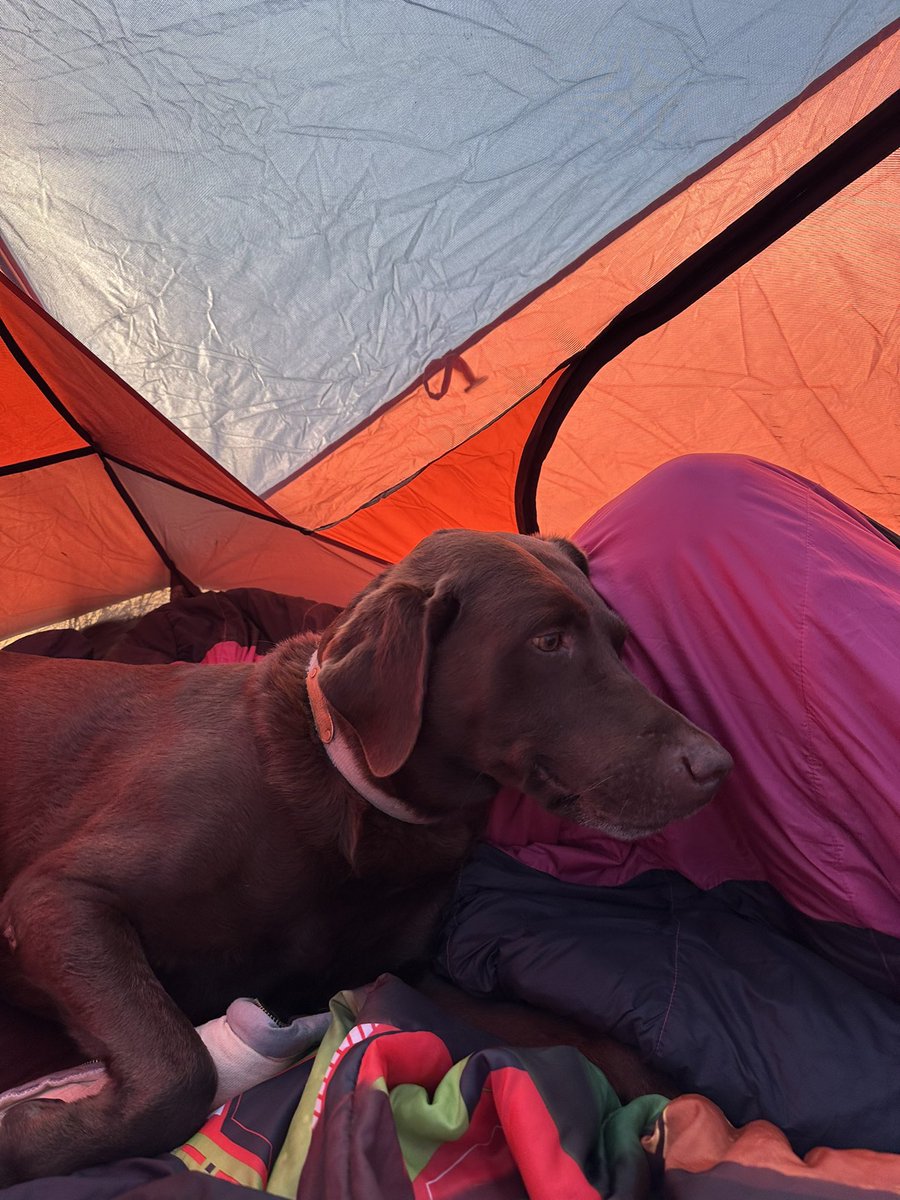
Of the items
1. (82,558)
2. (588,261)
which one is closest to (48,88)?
(588,261)

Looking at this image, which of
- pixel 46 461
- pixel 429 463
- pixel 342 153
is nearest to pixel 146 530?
pixel 46 461

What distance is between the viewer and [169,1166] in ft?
6.54

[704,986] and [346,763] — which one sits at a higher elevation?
[346,763]

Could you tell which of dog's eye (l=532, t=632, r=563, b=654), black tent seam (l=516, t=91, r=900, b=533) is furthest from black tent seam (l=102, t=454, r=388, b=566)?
dog's eye (l=532, t=632, r=563, b=654)

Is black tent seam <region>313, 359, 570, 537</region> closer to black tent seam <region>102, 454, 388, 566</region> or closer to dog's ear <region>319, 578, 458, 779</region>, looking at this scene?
black tent seam <region>102, 454, 388, 566</region>

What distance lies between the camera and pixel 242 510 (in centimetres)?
407

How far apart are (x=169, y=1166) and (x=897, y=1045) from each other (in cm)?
141

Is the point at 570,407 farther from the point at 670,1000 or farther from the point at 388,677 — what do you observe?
the point at 670,1000

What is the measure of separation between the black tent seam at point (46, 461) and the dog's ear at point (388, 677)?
2282 mm

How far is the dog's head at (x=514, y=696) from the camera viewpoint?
7.25 feet

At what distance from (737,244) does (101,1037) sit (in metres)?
2.82

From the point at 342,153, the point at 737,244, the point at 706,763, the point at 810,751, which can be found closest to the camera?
the point at 706,763

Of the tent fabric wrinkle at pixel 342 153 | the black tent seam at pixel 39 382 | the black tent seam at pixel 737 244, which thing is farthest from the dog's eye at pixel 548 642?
the black tent seam at pixel 39 382

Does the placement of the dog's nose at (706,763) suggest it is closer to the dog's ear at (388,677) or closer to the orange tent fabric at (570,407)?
the dog's ear at (388,677)
